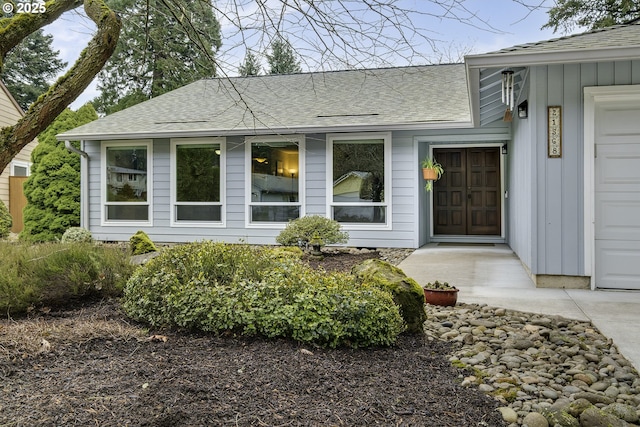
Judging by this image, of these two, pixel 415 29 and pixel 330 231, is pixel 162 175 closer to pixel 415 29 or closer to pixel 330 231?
pixel 330 231

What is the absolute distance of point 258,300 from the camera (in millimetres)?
3322

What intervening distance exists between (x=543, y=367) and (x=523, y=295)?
223 centimetres

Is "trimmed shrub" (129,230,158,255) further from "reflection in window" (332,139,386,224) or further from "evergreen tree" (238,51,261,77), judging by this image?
"reflection in window" (332,139,386,224)

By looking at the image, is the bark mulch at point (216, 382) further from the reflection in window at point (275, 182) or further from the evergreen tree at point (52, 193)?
the evergreen tree at point (52, 193)

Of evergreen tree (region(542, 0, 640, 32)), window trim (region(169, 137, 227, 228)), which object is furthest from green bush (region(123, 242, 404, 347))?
evergreen tree (region(542, 0, 640, 32))

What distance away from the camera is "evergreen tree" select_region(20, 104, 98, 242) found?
→ 1202 cm

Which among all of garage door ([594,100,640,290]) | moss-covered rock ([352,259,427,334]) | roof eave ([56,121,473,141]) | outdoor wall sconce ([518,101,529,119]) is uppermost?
roof eave ([56,121,473,141])

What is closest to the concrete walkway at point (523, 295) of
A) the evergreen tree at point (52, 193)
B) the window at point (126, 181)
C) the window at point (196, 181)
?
the window at point (196, 181)

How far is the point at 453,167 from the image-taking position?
11094 mm

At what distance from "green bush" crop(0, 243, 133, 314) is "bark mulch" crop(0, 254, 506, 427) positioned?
1.93 ft

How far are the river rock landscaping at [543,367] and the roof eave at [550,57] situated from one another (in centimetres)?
260

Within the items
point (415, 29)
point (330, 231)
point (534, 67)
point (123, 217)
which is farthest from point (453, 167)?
point (415, 29)

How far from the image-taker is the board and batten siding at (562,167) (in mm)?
5191

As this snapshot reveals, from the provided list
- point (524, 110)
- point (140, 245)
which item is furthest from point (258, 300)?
A: point (524, 110)
